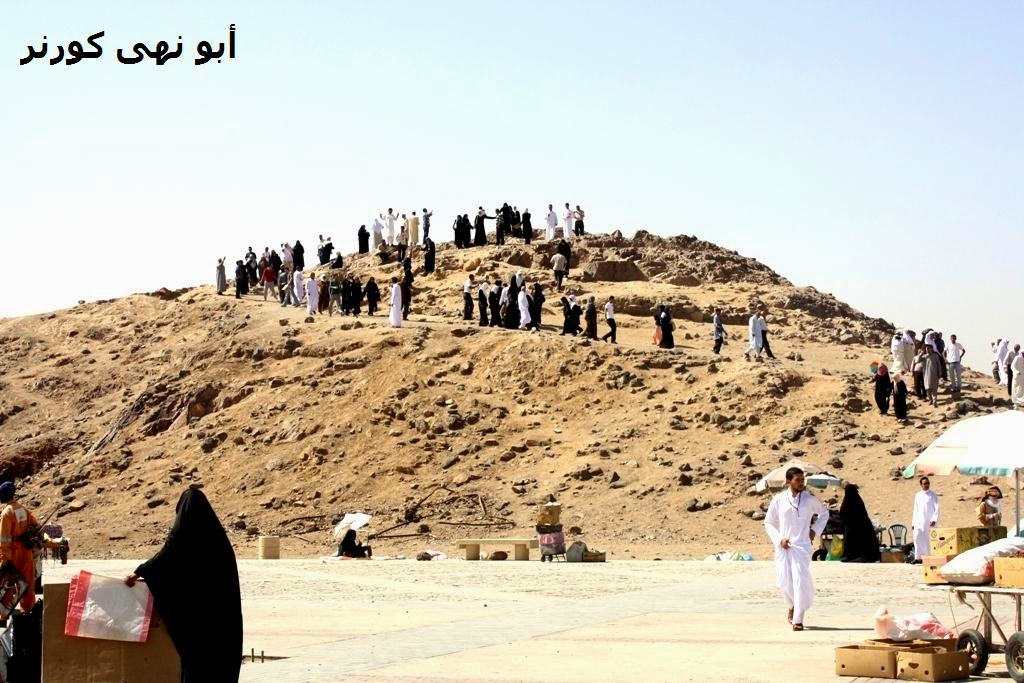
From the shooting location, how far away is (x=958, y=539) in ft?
40.4

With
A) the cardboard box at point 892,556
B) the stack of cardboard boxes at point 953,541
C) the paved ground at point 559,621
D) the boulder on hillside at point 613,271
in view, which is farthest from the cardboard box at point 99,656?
the boulder on hillside at point 613,271

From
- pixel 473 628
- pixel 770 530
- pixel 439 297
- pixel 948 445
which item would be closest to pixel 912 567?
pixel 948 445

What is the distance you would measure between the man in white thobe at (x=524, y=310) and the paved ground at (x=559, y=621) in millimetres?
16363

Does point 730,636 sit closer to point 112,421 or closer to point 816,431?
point 816,431

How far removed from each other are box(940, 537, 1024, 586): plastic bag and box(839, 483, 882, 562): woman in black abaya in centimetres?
1158

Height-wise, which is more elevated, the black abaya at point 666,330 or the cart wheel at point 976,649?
the black abaya at point 666,330

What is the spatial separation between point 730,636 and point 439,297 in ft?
108

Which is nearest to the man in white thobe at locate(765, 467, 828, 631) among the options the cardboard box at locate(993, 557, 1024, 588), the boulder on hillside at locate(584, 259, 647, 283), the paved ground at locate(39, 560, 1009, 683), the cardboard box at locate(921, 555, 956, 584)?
the paved ground at locate(39, 560, 1009, 683)

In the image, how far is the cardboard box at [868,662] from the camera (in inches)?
398

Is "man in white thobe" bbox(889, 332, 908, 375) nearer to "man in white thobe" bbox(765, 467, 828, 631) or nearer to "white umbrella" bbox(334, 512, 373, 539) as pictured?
"white umbrella" bbox(334, 512, 373, 539)

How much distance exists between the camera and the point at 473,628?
13695 millimetres

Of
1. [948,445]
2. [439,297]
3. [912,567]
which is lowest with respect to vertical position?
[912,567]

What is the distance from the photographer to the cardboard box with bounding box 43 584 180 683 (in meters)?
8.42

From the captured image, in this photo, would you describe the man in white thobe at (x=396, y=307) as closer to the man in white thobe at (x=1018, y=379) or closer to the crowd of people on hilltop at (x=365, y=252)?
the crowd of people on hilltop at (x=365, y=252)
